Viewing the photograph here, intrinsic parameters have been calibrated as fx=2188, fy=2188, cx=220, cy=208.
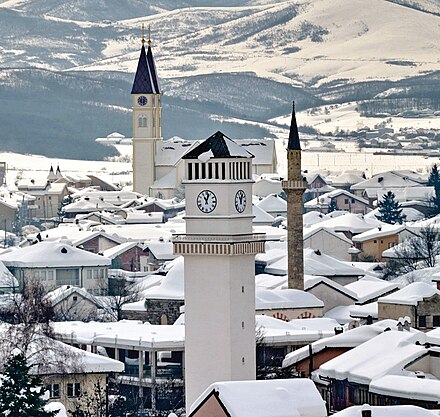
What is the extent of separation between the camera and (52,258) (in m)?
93.4

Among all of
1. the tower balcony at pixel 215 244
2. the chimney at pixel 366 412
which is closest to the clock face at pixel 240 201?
the tower balcony at pixel 215 244

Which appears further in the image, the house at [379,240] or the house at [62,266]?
the house at [379,240]

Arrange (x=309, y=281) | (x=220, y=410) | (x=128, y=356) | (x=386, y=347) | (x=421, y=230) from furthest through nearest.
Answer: (x=421, y=230)
(x=309, y=281)
(x=128, y=356)
(x=386, y=347)
(x=220, y=410)

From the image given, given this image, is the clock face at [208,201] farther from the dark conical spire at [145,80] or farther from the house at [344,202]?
the dark conical spire at [145,80]

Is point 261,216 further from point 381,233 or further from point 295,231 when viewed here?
point 295,231

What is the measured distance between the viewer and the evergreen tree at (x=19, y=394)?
3822 centimetres

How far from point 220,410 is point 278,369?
1876cm

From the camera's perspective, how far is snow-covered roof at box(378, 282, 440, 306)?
209 feet

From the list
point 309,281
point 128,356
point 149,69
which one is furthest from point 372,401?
point 149,69

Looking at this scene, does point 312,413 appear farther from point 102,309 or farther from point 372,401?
point 102,309

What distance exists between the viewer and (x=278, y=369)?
53344mm

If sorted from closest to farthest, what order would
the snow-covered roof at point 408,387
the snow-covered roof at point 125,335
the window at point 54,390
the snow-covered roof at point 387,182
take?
the snow-covered roof at point 408,387 → the window at point 54,390 → the snow-covered roof at point 125,335 → the snow-covered roof at point 387,182

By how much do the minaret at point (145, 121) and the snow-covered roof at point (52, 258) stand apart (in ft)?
237

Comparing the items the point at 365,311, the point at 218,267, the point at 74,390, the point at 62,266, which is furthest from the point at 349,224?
the point at 218,267
